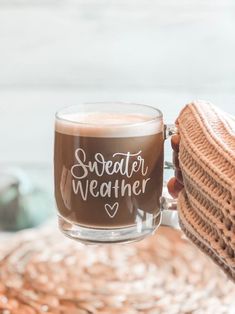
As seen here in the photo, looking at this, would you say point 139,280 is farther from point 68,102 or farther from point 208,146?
point 68,102

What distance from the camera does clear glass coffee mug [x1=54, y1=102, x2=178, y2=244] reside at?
412 millimetres

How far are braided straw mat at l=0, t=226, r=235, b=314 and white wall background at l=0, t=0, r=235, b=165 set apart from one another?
1.22 feet

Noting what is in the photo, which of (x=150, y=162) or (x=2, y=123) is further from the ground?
(x=150, y=162)

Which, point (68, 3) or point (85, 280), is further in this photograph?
point (68, 3)

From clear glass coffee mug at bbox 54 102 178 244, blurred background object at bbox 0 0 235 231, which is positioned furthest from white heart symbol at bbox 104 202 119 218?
blurred background object at bbox 0 0 235 231

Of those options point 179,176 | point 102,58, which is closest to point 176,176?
point 179,176

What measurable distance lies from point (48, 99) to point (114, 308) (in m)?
0.43

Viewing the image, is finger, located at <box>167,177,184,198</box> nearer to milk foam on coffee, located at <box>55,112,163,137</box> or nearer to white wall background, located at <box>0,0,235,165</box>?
milk foam on coffee, located at <box>55,112,163,137</box>

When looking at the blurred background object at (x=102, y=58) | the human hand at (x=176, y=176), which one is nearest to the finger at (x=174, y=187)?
the human hand at (x=176, y=176)

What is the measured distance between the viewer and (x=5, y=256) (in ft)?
1.51

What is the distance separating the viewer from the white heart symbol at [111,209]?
42cm

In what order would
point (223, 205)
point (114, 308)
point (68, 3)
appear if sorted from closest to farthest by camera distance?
1. point (223, 205)
2. point (114, 308)
3. point (68, 3)

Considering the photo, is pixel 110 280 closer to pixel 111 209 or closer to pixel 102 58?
pixel 111 209

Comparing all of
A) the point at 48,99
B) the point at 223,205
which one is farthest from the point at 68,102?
the point at 223,205
